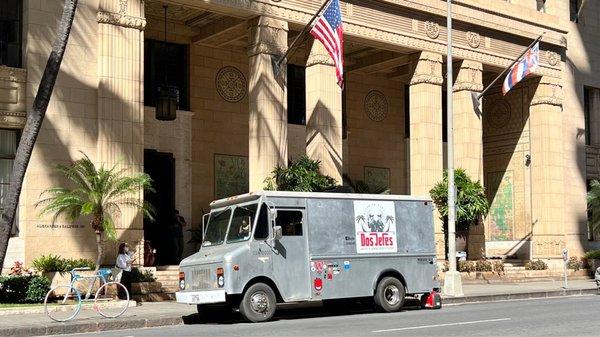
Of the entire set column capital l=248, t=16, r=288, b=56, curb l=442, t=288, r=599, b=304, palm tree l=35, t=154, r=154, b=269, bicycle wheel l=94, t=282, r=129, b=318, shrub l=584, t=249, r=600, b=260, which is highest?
column capital l=248, t=16, r=288, b=56

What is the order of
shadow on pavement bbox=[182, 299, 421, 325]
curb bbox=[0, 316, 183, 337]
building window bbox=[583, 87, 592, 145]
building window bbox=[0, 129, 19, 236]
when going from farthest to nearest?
building window bbox=[583, 87, 592, 145]
building window bbox=[0, 129, 19, 236]
shadow on pavement bbox=[182, 299, 421, 325]
curb bbox=[0, 316, 183, 337]

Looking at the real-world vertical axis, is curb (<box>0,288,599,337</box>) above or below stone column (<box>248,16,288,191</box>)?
below

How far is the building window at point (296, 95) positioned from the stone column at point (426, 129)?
482 cm

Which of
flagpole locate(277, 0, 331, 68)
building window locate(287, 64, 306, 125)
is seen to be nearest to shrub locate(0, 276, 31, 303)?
flagpole locate(277, 0, 331, 68)

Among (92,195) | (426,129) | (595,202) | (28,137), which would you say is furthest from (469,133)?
(28,137)

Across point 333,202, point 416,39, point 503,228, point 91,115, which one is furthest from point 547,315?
point 503,228

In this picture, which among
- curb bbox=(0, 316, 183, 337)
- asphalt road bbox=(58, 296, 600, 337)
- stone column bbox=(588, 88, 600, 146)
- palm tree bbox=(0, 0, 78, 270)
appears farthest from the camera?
stone column bbox=(588, 88, 600, 146)

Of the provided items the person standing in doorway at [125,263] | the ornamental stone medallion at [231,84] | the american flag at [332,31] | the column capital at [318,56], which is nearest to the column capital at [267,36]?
the column capital at [318,56]

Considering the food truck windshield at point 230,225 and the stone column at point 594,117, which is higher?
the stone column at point 594,117

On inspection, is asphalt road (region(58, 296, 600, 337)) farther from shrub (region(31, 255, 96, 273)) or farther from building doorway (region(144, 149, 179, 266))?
building doorway (region(144, 149, 179, 266))

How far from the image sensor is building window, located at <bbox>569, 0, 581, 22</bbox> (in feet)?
133

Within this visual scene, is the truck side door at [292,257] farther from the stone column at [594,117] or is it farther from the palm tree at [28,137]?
the stone column at [594,117]

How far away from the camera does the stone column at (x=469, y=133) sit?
34.1 metres

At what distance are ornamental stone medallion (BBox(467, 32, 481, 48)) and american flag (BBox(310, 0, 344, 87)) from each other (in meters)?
10.7
